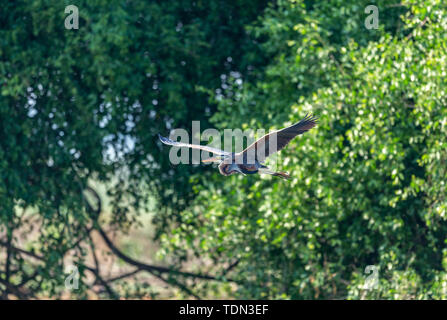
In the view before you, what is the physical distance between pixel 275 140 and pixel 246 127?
291 centimetres

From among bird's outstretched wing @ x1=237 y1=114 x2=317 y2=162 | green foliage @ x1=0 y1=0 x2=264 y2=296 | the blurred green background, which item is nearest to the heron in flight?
bird's outstretched wing @ x1=237 y1=114 x2=317 y2=162

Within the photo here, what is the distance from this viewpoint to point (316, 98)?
24.6ft

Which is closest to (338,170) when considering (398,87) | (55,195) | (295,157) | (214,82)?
(295,157)

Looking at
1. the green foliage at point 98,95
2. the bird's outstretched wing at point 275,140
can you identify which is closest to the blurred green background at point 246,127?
the green foliage at point 98,95

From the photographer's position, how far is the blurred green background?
293 inches

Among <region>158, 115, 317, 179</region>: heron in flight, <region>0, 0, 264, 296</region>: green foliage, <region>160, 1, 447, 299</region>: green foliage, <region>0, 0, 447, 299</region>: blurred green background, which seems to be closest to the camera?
<region>158, 115, 317, 179</region>: heron in flight

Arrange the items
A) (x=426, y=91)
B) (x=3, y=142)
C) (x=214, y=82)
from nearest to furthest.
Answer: (x=426, y=91) → (x=3, y=142) → (x=214, y=82)

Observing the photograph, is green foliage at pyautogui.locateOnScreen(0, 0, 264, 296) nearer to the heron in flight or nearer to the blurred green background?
the blurred green background

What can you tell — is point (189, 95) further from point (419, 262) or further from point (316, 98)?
point (419, 262)

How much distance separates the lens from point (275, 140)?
512 centimetres

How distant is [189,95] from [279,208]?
2.48 meters

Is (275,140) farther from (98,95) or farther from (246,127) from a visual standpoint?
(98,95)

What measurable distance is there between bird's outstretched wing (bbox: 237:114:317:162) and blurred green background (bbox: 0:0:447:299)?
2195 millimetres

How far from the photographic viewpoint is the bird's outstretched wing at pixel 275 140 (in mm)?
4922
